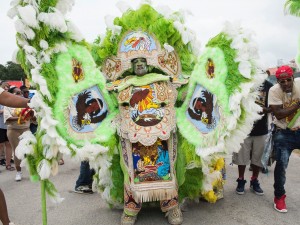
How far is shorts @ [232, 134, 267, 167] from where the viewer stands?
382 cm

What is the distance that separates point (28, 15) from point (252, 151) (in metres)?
2.78

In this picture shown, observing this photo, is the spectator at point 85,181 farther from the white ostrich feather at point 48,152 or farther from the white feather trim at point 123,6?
the white feather trim at point 123,6

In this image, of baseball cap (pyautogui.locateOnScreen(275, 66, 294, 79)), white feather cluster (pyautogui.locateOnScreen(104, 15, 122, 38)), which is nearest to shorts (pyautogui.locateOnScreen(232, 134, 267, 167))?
baseball cap (pyautogui.locateOnScreen(275, 66, 294, 79))

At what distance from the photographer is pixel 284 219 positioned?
3.11m

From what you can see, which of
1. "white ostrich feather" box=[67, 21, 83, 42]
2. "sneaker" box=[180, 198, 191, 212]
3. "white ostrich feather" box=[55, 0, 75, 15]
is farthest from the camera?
"sneaker" box=[180, 198, 191, 212]

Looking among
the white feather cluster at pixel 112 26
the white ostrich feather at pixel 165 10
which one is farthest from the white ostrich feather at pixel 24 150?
the white ostrich feather at pixel 165 10

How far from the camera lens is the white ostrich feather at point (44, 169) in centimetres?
258

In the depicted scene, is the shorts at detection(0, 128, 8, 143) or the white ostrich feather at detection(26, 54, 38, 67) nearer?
the white ostrich feather at detection(26, 54, 38, 67)

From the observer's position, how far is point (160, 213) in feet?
11.1

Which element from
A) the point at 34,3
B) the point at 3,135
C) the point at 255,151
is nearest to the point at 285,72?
the point at 255,151

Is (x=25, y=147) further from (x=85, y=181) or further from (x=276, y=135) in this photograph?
(x=276, y=135)

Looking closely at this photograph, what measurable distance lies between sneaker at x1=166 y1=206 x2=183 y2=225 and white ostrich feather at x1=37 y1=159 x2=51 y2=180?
121 cm

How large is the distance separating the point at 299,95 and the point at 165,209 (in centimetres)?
168

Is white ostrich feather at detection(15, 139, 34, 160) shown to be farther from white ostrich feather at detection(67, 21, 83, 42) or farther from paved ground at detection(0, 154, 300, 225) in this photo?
white ostrich feather at detection(67, 21, 83, 42)
